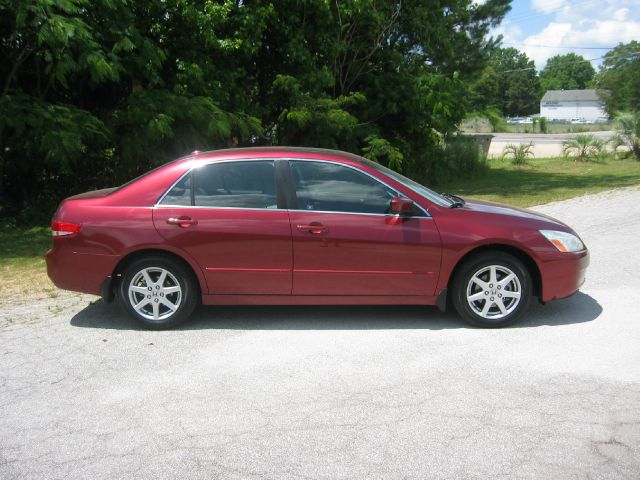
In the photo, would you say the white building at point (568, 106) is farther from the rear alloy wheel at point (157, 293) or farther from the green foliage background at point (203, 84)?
the rear alloy wheel at point (157, 293)

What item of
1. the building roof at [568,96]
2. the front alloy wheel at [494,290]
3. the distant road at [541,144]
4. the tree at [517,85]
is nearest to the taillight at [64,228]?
the front alloy wheel at [494,290]

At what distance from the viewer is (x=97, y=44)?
1005 centimetres

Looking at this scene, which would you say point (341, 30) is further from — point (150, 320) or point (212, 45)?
point (150, 320)

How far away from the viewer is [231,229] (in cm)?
548

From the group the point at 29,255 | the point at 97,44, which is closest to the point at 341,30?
the point at 97,44

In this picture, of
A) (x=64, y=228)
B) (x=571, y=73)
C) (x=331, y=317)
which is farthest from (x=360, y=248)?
(x=571, y=73)

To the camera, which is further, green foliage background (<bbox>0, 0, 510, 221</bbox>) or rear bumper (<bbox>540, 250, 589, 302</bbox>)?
green foliage background (<bbox>0, 0, 510, 221</bbox>)

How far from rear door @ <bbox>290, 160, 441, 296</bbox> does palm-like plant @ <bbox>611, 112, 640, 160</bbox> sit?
21878 mm

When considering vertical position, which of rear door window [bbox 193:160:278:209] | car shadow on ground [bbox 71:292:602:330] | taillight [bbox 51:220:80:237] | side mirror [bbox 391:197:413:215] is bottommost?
car shadow on ground [bbox 71:292:602:330]

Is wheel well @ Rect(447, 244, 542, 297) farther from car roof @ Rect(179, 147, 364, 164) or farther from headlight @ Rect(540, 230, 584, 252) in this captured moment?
car roof @ Rect(179, 147, 364, 164)

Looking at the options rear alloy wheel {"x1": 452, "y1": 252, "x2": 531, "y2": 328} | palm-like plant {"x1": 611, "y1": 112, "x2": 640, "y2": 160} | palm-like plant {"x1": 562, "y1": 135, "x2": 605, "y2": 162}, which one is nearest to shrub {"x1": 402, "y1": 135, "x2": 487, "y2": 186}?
palm-like plant {"x1": 562, "y1": 135, "x2": 605, "y2": 162}

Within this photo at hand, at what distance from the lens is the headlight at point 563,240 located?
18.4 ft

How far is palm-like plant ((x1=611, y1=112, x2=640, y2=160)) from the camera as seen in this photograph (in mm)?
24125

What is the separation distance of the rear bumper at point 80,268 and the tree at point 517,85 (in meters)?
114
